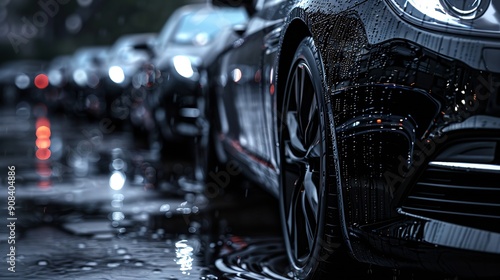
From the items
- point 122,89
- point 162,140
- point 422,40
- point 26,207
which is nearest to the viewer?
point 422,40

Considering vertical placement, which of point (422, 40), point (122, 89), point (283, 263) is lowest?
A: point (283, 263)

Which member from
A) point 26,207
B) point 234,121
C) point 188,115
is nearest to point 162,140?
point 188,115

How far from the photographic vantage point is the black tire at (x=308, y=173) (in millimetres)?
3703

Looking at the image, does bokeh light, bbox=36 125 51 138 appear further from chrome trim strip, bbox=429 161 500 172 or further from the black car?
chrome trim strip, bbox=429 161 500 172

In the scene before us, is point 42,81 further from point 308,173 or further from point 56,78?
point 308,173

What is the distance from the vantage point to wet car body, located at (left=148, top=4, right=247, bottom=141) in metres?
9.98

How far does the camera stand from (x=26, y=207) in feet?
23.4

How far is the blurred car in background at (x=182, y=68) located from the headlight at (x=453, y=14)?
511cm

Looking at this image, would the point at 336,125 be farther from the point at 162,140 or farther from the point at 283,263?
the point at 162,140

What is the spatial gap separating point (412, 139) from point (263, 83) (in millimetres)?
1876

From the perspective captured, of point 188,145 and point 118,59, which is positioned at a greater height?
point 118,59

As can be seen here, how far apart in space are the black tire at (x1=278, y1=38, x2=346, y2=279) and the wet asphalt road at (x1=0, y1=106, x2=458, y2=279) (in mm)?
233

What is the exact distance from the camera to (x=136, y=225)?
6266mm

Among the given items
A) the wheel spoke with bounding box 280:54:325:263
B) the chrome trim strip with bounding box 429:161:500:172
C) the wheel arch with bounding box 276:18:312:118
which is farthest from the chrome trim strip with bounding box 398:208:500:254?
the wheel arch with bounding box 276:18:312:118
